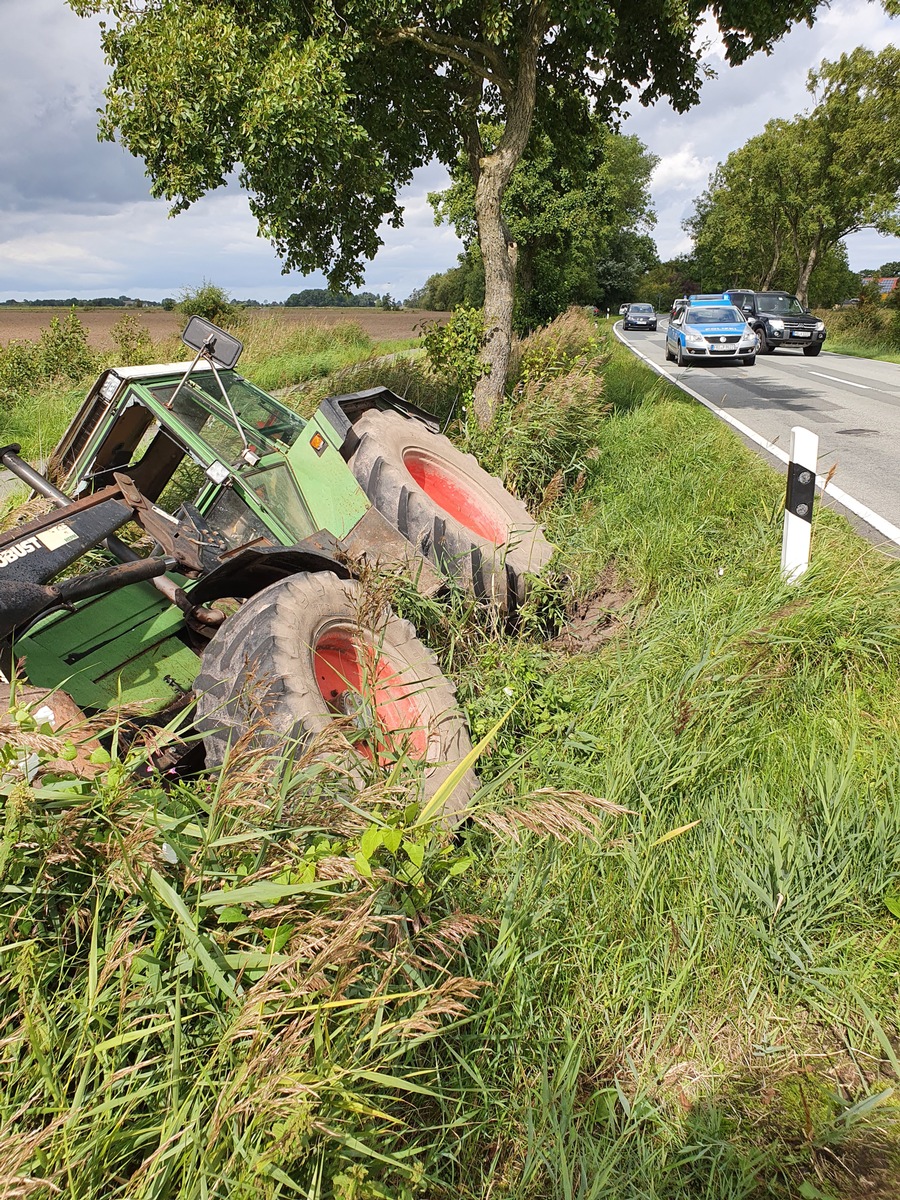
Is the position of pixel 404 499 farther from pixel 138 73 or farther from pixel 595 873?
pixel 138 73

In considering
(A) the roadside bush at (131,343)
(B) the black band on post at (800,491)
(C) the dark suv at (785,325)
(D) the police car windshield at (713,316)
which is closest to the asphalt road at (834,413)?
(B) the black band on post at (800,491)

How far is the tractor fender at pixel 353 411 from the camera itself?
16.0ft

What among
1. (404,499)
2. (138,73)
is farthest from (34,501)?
(138,73)

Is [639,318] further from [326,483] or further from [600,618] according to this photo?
[326,483]

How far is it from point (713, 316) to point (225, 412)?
19.8 meters

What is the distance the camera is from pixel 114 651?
3789 mm

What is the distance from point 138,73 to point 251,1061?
8864 mm

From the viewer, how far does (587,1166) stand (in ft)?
6.19

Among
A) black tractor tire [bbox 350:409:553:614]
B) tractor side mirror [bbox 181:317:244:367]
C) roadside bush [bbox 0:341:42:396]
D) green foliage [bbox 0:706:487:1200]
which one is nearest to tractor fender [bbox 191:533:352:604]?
black tractor tire [bbox 350:409:553:614]

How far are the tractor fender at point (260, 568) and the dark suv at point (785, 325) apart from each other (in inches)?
1006

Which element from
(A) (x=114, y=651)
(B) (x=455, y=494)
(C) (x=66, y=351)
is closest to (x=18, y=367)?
(C) (x=66, y=351)

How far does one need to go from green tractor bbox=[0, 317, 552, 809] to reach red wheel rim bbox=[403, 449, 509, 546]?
3 cm

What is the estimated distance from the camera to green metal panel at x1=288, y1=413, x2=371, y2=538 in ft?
15.0

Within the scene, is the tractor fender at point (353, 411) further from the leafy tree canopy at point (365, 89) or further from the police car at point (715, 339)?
the police car at point (715, 339)
